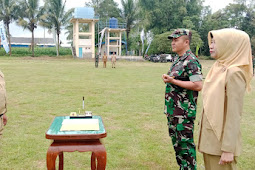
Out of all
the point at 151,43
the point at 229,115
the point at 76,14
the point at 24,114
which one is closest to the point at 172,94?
the point at 229,115

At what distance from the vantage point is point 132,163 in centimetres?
354

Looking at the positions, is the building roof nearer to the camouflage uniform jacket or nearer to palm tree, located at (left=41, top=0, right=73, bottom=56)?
palm tree, located at (left=41, top=0, right=73, bottom=56)

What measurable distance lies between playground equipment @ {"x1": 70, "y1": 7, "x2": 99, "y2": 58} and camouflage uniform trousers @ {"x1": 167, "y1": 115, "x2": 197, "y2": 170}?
33.4 m

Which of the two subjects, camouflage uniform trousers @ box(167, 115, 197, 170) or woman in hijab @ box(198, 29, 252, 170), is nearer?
woman in hijab @ box(198, 29, 252, 170)

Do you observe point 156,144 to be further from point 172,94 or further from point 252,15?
point 252,15

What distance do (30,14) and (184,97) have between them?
36.6m

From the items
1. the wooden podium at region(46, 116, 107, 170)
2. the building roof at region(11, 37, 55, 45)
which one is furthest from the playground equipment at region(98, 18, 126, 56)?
the wooden podium at region(46, 116, 107, 170)

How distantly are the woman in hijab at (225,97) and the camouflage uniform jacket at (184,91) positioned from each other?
1.61 ft

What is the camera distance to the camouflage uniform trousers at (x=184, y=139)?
2.67 meters

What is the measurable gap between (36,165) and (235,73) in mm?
2756

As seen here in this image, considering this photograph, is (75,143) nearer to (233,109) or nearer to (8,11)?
(233,109)

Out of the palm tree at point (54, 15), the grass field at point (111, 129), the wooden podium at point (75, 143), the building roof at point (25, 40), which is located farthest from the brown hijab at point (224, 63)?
the building roof at point (25, 40)

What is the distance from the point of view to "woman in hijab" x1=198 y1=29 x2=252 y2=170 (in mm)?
1877

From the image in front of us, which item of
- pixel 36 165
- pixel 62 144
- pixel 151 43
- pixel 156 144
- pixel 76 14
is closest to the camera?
pixel 62 144
